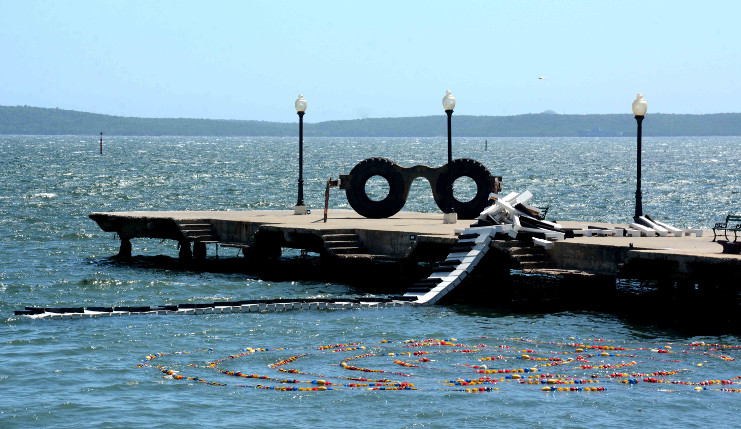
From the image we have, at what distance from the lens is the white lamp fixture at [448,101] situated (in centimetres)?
3681

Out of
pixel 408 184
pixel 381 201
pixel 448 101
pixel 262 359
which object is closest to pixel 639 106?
pixel 448 101

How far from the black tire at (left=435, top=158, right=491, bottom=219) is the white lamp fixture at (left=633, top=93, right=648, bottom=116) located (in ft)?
18.7

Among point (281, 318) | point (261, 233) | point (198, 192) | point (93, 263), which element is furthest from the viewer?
point (198, 192)

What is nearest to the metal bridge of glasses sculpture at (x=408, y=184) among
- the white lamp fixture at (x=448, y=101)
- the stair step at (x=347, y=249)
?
the white lamp fixture at (x=448, y=101)

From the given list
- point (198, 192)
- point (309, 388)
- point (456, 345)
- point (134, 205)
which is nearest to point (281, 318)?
point (456, 345)

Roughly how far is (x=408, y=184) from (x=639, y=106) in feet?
28.1

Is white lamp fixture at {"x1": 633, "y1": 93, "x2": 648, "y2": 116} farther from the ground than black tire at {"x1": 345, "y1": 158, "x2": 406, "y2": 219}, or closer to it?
farther from the ground

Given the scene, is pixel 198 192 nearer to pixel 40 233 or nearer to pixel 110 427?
pixel 40 233

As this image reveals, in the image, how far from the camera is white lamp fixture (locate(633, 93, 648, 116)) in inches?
1318

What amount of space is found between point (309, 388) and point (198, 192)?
6810cm

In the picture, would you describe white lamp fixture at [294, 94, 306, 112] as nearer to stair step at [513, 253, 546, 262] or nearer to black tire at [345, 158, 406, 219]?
black tire at [345, 158, 406, 219]

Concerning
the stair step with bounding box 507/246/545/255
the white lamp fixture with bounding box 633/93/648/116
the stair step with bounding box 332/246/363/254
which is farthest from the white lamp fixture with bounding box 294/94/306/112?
the stair step with bounding box 507/246/545/255

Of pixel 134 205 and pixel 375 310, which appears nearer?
pixel 375 310

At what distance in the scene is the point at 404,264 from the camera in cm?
3366
